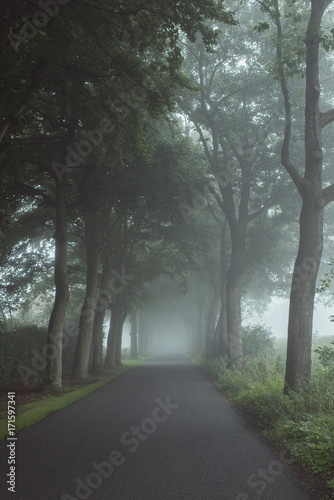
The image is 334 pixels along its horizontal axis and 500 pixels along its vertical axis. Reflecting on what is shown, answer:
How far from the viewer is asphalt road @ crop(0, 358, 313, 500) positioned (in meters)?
4.64

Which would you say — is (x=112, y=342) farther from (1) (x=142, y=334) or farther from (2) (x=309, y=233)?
(1) (x=142, y=334)

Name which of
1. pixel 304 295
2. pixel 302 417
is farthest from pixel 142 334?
pixel 302 417

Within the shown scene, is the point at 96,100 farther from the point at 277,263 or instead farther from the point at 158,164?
the point at 277,263

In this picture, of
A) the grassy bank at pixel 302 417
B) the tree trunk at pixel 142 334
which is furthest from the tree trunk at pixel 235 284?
the tree trunk at pixel 142 334

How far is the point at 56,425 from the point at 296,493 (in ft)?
16.7

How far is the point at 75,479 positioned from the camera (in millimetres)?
4953

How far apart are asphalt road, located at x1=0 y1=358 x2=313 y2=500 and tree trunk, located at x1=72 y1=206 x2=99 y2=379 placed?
7223 millimetres

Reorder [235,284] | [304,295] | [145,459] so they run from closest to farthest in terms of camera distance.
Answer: [145,459] < [304,295] < [235,284]

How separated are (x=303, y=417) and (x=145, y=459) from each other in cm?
340

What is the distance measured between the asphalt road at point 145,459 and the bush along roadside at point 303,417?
1.37 ft

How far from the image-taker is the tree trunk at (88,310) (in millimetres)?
17125

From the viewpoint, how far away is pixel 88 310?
57.9 ft

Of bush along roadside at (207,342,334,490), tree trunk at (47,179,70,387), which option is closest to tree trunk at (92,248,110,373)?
tree trunk at (47,179,70,387)

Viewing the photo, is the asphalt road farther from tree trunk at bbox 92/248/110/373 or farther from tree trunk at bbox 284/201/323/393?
tree trunk at bbox 92/248/110/373
